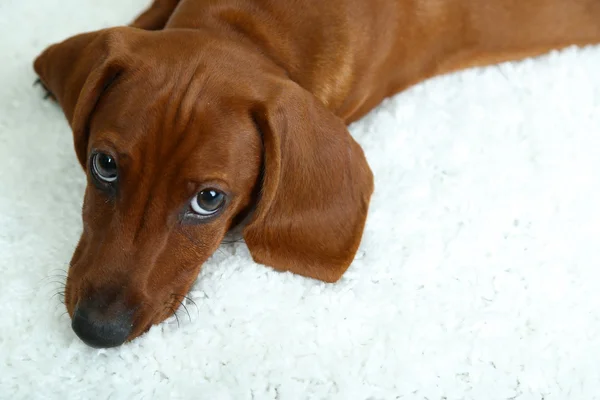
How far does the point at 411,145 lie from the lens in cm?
270

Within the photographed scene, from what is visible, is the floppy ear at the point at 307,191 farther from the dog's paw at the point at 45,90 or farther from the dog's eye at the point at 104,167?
the dog's paw at the point at 45,90

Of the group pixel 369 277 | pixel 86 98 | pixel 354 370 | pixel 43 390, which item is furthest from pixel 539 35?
pixel 43 390

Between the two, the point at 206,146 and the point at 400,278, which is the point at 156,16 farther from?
the point at 400,278

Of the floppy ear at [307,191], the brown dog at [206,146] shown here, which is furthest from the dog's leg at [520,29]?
the floppy ear at [307,191]

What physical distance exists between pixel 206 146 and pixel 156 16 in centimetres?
113

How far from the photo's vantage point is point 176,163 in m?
1.80

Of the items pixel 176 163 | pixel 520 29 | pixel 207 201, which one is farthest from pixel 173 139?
pixel 520 29

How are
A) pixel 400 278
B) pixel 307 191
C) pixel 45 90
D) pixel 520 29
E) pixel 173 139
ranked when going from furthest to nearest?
pixel 520 29 → pixel 45 90 → pixel 400 278 → pixel 307 191 → pixel 173 139

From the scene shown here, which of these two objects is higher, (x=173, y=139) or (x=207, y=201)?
(x=173, y=139)

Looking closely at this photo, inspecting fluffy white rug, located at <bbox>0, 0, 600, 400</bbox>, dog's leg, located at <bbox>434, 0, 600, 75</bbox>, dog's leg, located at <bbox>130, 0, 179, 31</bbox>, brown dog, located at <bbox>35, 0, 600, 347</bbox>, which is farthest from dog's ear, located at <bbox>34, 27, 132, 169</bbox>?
dog's leg, located at <bbox>434, 0, 600, 75</bbox>

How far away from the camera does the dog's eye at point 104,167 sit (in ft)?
6.12

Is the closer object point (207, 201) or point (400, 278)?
point (207, 201)

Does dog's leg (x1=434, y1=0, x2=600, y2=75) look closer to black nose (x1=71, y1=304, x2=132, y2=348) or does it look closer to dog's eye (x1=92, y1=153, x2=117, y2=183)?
dog's eye (x1=92, y1=153, x2=117, y2=183)

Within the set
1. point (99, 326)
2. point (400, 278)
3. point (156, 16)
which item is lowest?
point (400, 278)
